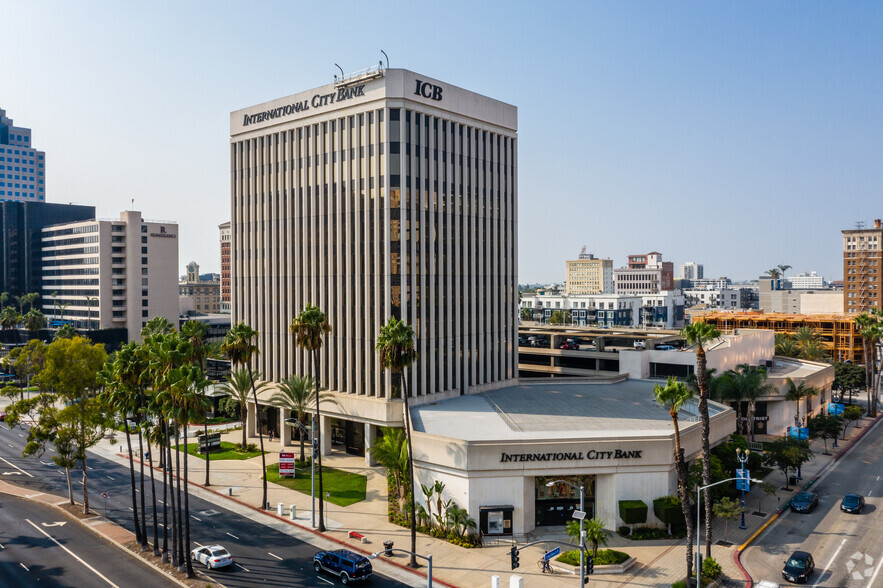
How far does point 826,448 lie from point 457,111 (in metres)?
61.1

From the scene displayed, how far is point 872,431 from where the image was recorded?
91.6m

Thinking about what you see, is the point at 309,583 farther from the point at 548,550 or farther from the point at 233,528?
the point at 548,550

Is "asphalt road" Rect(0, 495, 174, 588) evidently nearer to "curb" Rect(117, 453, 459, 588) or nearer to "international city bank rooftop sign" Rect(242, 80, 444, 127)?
"curb" Rect(117, 453, 459, 588)

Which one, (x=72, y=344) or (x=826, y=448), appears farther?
(x=826, y=448)

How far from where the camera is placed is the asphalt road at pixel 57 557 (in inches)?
1682

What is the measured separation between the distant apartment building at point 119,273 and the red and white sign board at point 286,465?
368 ft

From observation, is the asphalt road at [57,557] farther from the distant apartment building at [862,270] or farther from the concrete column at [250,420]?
the distant apartment building at [862,270]

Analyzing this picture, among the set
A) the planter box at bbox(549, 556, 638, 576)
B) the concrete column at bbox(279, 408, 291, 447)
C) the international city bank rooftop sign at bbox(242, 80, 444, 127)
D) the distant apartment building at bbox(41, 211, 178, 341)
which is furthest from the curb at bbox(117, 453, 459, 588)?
the distant apartment building at bbox(41, 211, 178, 341)

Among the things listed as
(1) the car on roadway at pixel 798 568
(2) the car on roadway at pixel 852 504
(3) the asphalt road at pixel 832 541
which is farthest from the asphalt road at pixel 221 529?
(2) the car on roadway at pixel 852 504

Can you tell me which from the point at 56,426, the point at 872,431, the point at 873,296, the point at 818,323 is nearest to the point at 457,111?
the point at 56,426

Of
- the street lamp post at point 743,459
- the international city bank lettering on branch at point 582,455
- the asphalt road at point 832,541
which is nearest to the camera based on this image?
the asphalt road at point 832,541

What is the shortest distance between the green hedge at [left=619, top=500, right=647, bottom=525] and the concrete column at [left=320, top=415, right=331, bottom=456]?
1456 inches

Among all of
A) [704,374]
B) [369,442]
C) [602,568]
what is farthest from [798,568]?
[369,442]

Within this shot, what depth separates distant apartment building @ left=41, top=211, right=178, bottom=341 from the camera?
159 m
